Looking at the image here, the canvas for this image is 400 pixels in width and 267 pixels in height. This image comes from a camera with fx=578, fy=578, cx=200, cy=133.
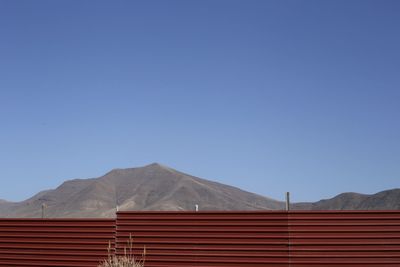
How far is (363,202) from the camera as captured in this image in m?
87.5

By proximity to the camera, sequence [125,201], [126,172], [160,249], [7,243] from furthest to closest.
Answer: [126,172]
[125,201]
[7,243]
[160,249]

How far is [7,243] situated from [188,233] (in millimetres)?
5066

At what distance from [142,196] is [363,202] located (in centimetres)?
3769

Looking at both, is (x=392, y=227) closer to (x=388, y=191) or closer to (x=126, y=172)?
(x=388, y=191)

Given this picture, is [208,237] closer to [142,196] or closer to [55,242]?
[55,242]

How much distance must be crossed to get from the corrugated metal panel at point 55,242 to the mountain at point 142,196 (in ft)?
221

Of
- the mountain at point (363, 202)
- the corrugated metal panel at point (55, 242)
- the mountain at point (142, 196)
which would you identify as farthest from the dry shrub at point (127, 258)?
the mountain at point (363, 202)

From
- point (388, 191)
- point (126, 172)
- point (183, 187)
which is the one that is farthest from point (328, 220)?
point (126, 172)

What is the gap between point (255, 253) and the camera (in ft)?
43.7

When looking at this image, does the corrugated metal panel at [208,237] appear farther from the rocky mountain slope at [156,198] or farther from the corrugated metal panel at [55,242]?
the rocky mountain slope at [156,198]

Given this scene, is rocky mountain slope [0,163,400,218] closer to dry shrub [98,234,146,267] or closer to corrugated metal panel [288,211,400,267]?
corrugated metal panel [288,211,400,267]

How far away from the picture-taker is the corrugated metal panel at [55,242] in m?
14.5

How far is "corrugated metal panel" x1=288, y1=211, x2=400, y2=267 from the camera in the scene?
511 inches

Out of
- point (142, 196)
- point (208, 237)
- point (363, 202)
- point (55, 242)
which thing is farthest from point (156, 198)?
point (208, 237)
